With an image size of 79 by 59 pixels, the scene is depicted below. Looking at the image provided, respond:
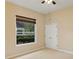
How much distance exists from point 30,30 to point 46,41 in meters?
1.63

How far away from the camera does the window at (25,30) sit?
4.42 m

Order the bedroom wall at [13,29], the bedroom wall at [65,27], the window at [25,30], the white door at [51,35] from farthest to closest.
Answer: the white door at [51,35], the bedroom wall at [65,27], the window at [25,30], the bedroom wall at [13,29]

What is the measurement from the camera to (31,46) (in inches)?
197

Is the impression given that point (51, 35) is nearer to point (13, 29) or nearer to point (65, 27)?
point (65, 27)

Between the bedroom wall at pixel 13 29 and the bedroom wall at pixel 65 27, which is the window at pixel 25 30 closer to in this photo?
the bedroom wall at pixel 13 29

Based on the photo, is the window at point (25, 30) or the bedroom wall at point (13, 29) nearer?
the bedroom wall at point (13, 29)

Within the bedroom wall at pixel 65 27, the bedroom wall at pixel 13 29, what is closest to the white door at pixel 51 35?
the bedroom wall at pixel 65 27

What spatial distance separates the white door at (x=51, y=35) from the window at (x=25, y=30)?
1178mm

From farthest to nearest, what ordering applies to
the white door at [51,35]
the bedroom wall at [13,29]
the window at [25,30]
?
the white door at [51,35]
the window at [25,30]
the bedroom wall at [13,29]

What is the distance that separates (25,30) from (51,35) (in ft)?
6.34

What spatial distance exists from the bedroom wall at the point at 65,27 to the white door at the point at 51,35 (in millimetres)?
287

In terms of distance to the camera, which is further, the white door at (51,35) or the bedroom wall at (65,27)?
the white door at (51,35)

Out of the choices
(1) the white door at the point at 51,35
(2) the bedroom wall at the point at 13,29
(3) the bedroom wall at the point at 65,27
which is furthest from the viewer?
(1) the white door at the point at 51,35
